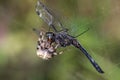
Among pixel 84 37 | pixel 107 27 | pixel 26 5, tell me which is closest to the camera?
pixel 107 27

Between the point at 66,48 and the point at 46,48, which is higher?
the point at 66,48

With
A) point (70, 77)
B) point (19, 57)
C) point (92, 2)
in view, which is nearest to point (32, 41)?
point (19, 57)

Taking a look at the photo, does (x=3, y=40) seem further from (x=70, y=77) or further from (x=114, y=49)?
(x=114, y=49)

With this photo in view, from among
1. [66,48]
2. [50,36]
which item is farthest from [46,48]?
[66,48]

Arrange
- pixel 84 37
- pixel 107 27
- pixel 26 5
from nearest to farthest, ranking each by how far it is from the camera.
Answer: pixel 107 27
pixel 84 37
pixel 26 5

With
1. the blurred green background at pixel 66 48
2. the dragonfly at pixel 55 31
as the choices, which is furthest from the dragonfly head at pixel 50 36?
the blurred green background at pixel 66 48

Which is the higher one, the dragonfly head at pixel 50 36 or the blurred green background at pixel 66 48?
the blurred green background at pixel 66 48

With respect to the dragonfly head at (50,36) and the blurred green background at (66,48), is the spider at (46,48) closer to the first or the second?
the dragonfly head at (50,36)

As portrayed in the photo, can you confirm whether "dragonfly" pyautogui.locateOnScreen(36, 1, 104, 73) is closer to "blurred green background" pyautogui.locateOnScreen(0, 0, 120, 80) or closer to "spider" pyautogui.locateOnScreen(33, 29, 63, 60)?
"spider" pyautogui.locateOnScreen(33, 29, 63, 60)

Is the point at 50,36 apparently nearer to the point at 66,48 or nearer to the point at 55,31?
the point at 55,31
